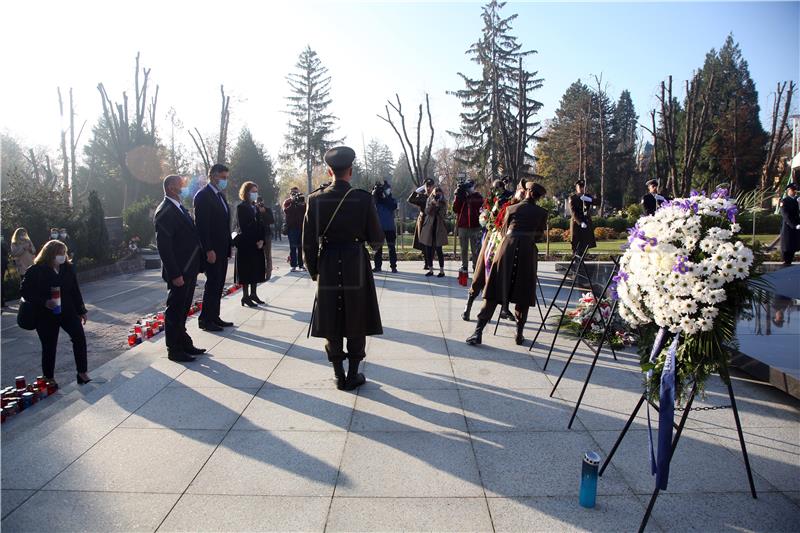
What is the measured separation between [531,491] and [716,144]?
4313cm

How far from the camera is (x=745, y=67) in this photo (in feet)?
147

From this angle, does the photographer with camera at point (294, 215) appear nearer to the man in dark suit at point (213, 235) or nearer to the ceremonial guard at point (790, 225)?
the man in dark suit at point (213, 235)

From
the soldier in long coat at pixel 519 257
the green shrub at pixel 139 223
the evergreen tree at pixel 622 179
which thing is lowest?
the soldier in long coat at pixel 519 257

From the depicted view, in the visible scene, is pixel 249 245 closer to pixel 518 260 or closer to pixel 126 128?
pixel 518 260

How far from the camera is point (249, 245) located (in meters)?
8.67

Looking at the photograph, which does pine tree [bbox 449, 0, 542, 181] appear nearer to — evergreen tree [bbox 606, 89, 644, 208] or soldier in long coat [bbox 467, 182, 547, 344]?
evergreen tree [bbox 606, 89, 644, 208]

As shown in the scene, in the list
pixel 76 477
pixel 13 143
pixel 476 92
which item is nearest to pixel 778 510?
pixel 76 477

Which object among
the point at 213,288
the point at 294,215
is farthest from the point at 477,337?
the point at 294,215

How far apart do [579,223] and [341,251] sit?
21.4 ft

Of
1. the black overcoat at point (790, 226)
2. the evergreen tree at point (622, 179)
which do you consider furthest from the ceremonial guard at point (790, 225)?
the evergreen tree at point (622, 179)

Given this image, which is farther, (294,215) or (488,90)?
(488,90)

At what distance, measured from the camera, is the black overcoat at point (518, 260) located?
6.07 metres

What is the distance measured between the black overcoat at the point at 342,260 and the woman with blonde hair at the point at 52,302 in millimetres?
2898

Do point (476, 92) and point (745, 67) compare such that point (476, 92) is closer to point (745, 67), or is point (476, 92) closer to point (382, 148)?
point (745, 67)
